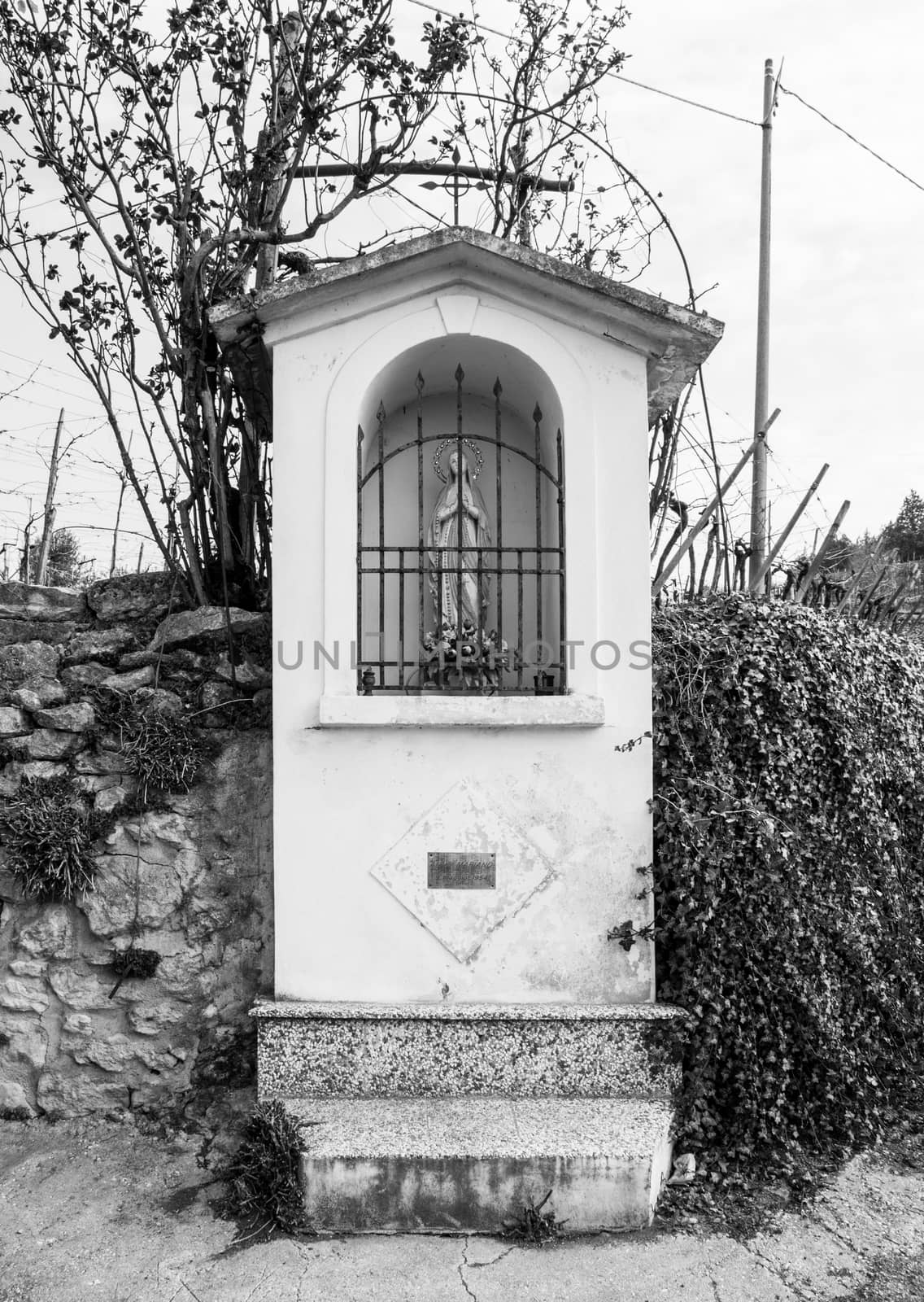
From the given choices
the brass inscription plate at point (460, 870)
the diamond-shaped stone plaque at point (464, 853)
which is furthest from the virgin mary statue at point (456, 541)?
the brass inscription plate at point (460, 870)

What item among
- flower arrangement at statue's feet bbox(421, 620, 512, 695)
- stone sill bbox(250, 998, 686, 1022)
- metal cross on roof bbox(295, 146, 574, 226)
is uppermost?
metal cross on roof bbox(295, 146, 574, 226)

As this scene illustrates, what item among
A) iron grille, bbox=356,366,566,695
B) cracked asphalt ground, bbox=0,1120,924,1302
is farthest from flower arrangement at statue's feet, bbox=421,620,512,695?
cracked asphalt ground, bbox=0,1120,924,1302

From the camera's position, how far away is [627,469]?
439cm

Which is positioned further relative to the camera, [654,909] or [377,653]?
[377,653]

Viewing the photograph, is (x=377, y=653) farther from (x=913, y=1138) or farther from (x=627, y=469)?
(x=913, y=1138)

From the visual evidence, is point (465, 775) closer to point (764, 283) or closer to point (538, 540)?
point (538, 540)

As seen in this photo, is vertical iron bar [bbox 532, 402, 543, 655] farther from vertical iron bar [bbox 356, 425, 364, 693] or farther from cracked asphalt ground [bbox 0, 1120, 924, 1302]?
cracked asphalt ground [bbox 0, 1120, 924, 1302]

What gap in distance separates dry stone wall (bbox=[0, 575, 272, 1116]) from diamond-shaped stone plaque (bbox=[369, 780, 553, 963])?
0.80 meters

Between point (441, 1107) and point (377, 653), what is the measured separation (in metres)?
2.17

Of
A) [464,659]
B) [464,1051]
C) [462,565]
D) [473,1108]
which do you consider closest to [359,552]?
[462,565]

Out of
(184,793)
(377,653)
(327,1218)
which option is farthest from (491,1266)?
(377,653)

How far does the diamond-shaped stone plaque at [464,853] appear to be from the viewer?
13.7 ft

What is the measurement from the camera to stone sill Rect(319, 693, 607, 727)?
13.7 ft

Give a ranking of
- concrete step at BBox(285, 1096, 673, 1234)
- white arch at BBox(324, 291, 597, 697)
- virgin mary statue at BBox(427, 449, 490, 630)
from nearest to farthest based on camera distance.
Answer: concrete step at BBox(285, 1096, 673, 1234) → white arch at BBox(324, 291, 597, 697) → virgin mary statue at BBox(427, 449, 490, 630)
